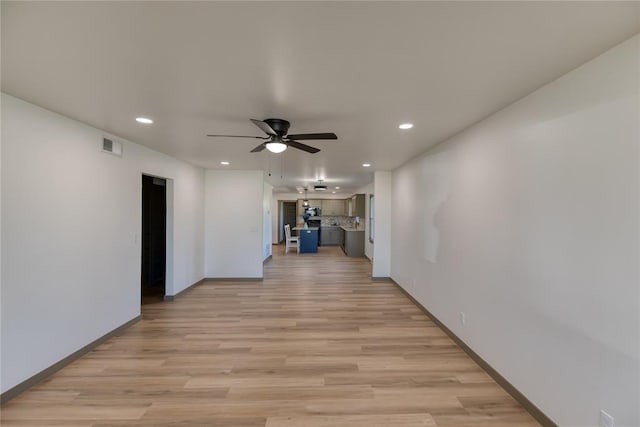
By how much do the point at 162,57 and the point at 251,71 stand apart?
0.51m

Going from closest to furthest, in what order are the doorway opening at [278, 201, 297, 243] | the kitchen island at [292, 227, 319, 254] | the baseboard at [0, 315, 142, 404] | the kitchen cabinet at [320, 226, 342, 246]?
the baseboard at [0, 315, 142, 404]
the kitchen island at [292, 227, 319, 254]
the kitchen cabinet at [320, 226, 342, 246]
the doorway opening at [278, 201, 297, 243]

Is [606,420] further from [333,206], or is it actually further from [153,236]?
[333,206]

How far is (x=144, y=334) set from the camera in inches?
135

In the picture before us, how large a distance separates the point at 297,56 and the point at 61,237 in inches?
110

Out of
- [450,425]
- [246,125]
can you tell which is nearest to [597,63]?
[450,425]

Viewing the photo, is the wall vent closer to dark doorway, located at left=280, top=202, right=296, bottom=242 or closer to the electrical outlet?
the electrical outlet

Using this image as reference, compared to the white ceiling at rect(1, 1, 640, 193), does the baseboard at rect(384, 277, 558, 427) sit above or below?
below

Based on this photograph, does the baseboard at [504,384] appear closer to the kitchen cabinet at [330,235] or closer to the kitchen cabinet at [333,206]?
the kitchen cabinet at [330,235]

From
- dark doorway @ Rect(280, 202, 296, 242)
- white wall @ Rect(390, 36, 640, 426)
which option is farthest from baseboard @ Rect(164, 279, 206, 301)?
dark doorway @ Rect(280, 202, 296, 242)

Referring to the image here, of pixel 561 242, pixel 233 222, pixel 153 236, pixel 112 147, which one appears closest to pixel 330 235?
pixel 233 222

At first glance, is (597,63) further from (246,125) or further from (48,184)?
(48,184)

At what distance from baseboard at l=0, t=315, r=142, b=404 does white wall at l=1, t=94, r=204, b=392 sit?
47 mm

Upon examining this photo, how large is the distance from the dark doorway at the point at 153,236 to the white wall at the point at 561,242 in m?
5.08

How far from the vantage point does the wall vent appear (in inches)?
125
